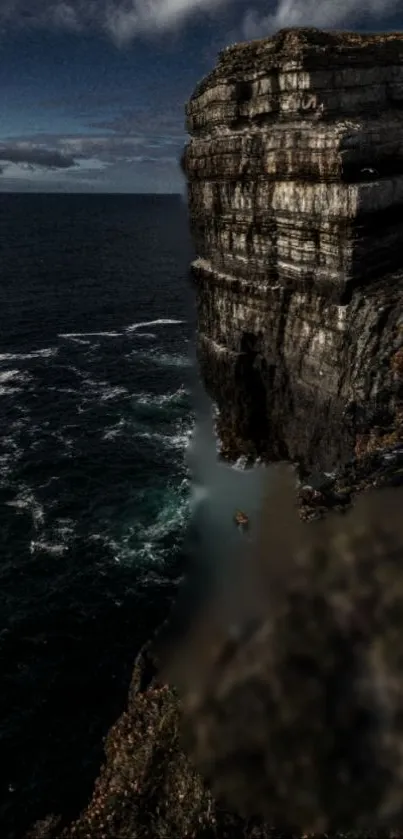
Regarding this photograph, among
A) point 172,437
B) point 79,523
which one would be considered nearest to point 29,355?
point 172,437

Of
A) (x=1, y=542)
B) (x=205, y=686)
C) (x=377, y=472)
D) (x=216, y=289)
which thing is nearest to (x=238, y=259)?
(x=216, y=289)

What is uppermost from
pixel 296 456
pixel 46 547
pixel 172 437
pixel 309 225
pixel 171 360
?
pixel 309 225

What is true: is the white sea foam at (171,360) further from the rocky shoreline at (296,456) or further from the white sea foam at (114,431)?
the rocky shoreline at (296,456)

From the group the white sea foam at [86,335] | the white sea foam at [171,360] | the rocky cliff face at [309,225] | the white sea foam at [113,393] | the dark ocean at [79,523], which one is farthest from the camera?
the white sea foam at [86,335]

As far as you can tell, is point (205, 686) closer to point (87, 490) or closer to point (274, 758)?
point (274, 758)

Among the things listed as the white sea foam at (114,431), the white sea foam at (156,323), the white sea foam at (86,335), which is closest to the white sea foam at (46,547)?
the white sea foam at (114,431)

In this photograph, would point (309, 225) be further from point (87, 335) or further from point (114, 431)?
point (87, 335)
